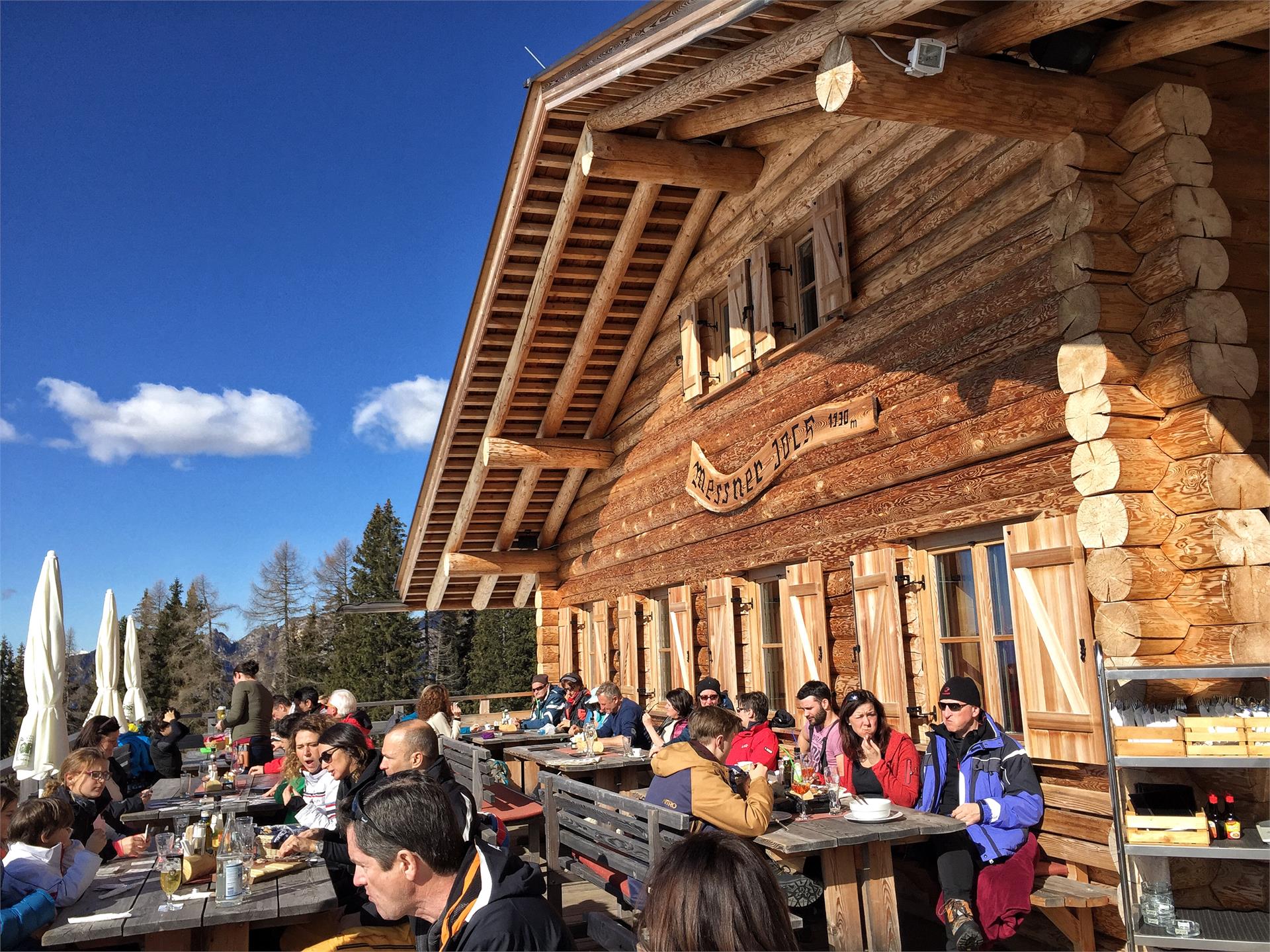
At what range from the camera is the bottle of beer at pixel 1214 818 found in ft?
13.7

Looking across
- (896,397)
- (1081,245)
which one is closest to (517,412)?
(896,397)

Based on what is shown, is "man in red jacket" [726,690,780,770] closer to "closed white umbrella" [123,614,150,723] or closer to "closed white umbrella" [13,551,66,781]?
"closed white umbrella" [13,551,66,781]

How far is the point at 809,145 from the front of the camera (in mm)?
7852

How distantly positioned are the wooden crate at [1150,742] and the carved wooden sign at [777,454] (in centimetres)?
298

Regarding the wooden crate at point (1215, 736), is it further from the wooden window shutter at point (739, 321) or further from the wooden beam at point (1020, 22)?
the wooden window shutter at point (739, 321)

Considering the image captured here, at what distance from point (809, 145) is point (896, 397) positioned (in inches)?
98.3

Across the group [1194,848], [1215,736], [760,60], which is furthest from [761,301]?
[1194,848]

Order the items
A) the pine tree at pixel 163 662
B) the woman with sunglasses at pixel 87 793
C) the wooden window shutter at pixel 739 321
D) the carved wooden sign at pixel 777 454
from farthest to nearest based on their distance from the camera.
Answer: the pine tree at pixel 163 662 → the wooden window shutter at pixel 739 321 → the carved wooden sign at pixel 777 454 → the woman with sunglasses at pixel 87 793

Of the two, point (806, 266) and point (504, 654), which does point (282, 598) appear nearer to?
point (504, 654)

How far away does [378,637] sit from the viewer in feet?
121

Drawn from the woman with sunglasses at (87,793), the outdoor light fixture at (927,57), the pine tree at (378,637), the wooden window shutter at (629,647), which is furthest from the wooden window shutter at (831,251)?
the pine tree at (378,637)

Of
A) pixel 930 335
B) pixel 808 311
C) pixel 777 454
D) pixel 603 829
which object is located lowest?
pixel 603 829

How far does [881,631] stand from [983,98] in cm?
340

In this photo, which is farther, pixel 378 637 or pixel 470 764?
pixel 378 637
